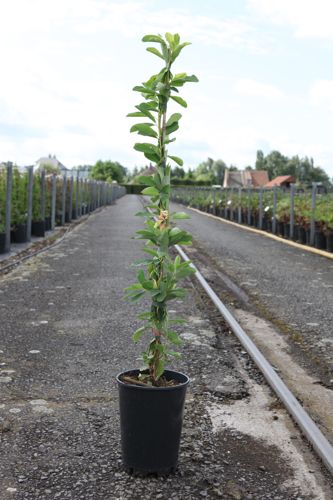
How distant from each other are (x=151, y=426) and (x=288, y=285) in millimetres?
6363

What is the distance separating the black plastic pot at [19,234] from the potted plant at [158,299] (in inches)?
467

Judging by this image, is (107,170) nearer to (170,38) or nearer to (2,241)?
(2,241)

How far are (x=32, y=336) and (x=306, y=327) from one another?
8.63ft

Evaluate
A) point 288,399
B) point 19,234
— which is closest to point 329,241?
point 19,234

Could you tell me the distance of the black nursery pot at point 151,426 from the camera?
9.87ft

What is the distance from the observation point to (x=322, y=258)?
13.3 m

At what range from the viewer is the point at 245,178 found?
13675 cm

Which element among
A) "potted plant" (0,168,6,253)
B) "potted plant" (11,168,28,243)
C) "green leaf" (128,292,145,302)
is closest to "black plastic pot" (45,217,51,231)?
"potted plant" (11,168,28,243)

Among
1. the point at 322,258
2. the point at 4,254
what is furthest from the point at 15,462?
the point at 322,258

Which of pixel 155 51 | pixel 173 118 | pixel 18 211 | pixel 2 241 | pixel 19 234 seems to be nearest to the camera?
pixel 155 51

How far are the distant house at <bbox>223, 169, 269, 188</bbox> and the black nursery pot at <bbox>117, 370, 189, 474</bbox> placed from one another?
129 metres

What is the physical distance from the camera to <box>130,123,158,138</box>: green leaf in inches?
125

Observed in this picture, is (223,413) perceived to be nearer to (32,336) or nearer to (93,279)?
(32,336)

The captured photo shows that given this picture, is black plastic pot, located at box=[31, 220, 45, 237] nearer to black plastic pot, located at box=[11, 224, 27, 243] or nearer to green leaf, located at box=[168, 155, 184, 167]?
black plastic pot, located at box=[11, 224, 27, 243]
